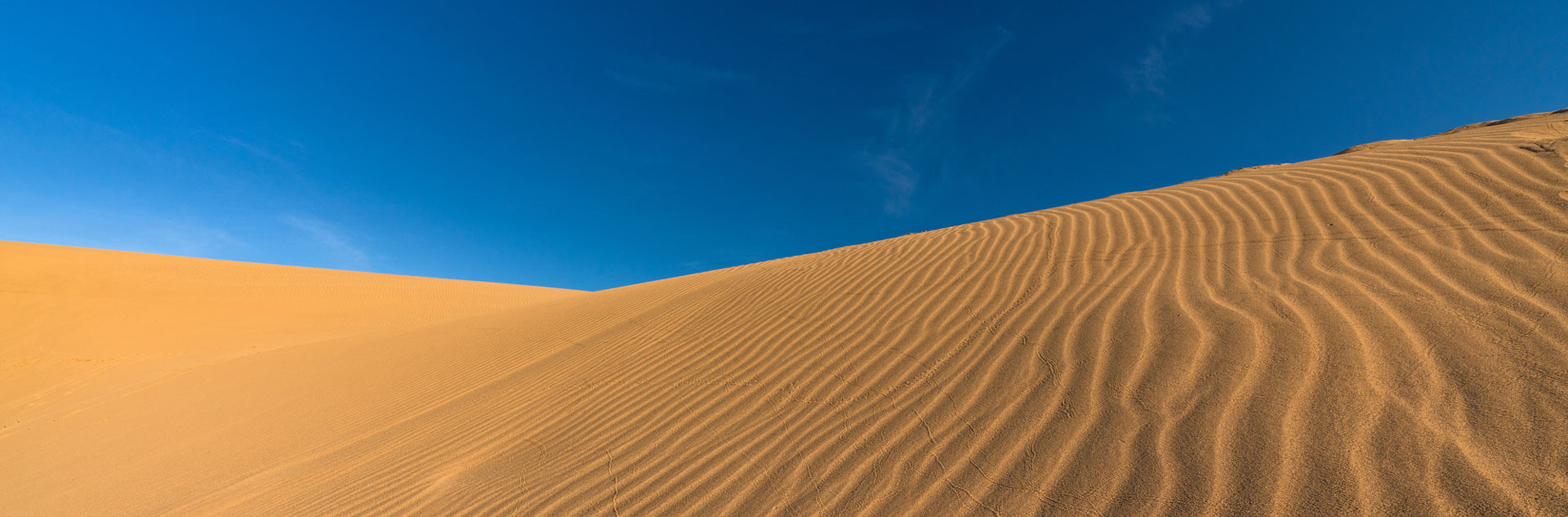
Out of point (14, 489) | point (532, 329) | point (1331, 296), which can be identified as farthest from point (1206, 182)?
point (14, 489)

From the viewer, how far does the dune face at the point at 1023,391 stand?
1926 mm

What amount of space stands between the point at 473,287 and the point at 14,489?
18.6m

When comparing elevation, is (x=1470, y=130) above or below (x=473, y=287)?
below

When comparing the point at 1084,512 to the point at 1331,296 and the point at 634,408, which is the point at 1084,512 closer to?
the point at 1331,296

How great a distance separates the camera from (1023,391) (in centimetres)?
279

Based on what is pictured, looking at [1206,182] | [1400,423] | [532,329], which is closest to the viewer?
[1400,423]

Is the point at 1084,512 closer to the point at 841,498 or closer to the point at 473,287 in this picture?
the point at 841,498

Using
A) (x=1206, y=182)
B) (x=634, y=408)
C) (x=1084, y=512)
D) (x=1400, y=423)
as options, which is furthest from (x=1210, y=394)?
(x=1206, y=182)

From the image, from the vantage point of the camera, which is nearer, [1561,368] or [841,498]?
[1561,368]

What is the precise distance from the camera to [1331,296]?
2.81 meters

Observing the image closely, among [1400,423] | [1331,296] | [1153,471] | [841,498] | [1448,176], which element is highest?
[1448,176]

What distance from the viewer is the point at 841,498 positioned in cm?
243

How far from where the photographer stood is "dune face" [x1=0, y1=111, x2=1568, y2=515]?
1.93 m

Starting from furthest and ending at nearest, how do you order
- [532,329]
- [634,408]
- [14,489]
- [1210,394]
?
[532,329]
[14,489]
[634,408]
[1210,394]
